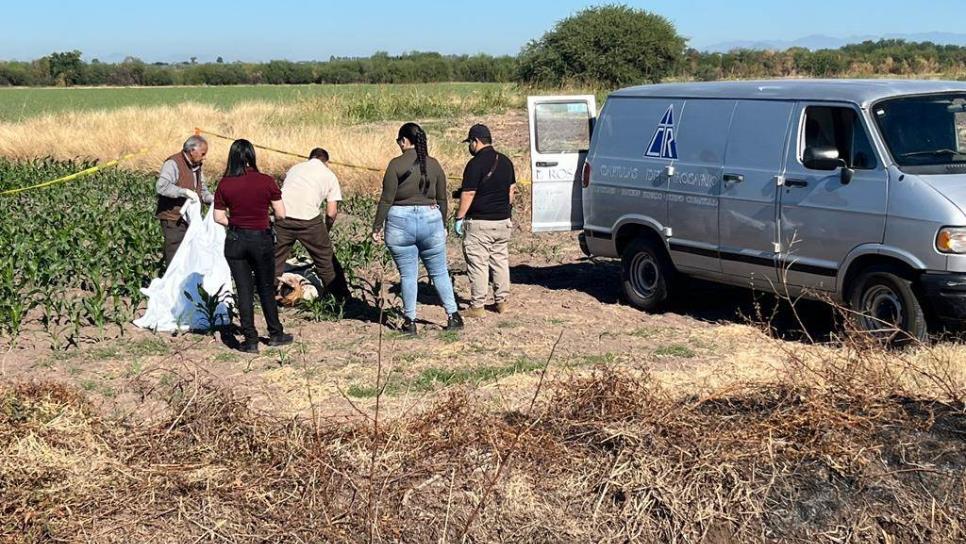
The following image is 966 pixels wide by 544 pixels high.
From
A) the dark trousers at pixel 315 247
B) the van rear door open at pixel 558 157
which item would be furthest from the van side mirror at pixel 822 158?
the dark trousers at pixel 315 247

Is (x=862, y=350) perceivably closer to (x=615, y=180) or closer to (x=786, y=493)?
(x=786, y=493)

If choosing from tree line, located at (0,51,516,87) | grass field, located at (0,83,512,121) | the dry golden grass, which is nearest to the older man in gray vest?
the dry golden grass

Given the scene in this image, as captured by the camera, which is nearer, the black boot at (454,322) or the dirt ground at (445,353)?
the dirt ground at (445,353)

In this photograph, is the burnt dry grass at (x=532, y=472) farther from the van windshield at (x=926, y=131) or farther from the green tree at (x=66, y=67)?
the green tree at (x=66, y=67)

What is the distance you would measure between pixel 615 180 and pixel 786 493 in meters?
5.96

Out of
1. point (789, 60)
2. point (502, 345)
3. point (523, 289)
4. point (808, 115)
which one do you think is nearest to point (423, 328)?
point (502, 345)

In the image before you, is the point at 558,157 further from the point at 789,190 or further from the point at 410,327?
the point at 789,190

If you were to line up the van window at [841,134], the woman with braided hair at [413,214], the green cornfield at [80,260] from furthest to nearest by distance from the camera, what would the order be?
the green cornfield at [80,260] → the woman with braided hair at [413,214] → the van window at [841,134]

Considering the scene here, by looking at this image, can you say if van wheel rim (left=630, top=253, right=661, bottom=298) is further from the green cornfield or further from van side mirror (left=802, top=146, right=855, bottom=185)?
the green cornfield

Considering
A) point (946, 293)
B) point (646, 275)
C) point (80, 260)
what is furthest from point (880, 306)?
point (80, 260)

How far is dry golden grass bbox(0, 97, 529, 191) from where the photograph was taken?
20.5 m

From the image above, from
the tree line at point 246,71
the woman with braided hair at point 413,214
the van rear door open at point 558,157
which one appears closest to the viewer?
the woman with braided hair at point 413,214

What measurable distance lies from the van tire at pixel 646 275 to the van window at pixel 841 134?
1.95 m

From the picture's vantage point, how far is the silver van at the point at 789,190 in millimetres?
8312
